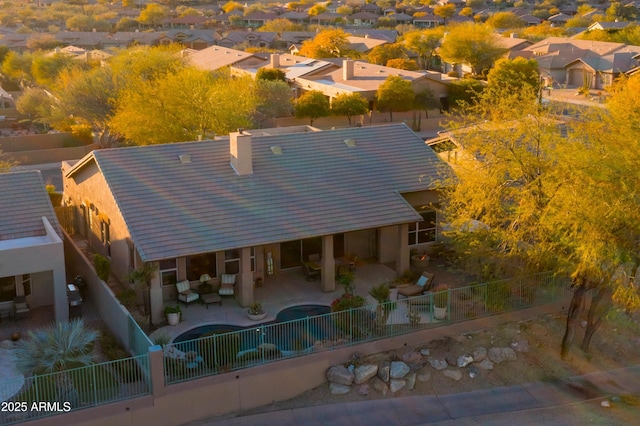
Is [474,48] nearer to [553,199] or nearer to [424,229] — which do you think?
[424,229]

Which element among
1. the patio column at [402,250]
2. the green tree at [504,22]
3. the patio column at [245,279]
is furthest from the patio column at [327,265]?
the green tree at [504,22]

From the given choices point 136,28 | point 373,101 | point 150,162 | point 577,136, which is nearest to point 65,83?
point 373,101

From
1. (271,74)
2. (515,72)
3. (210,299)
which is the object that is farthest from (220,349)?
(515,72)

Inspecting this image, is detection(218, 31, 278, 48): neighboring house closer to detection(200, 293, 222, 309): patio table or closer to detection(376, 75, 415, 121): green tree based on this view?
detection(376, 75, 415, 121): green tree

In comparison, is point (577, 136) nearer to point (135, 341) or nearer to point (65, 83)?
point (135, 341)

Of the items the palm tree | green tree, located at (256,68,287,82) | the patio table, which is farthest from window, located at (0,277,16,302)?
green tree, located at (256,68,287,82)

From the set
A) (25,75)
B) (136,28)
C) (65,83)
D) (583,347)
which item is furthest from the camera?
(136,28)
